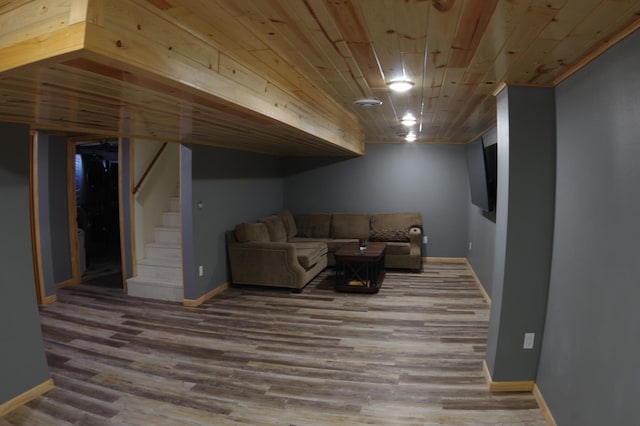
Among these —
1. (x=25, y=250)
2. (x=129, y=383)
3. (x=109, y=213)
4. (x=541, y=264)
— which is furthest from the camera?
(x=109, y=213)

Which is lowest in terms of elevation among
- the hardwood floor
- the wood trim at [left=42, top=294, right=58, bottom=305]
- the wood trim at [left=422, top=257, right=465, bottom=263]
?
the hardwood floor

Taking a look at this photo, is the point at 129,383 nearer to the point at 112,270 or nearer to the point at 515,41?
the point at 515,41

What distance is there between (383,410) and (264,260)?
2.84m

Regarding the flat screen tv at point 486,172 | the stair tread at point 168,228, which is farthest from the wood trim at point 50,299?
the flat screen tv at point 486,172

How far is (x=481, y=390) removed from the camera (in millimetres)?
2645

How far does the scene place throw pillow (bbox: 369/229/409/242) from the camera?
6332 mm

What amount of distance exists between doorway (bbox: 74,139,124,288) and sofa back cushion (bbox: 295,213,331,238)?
10.8 feet

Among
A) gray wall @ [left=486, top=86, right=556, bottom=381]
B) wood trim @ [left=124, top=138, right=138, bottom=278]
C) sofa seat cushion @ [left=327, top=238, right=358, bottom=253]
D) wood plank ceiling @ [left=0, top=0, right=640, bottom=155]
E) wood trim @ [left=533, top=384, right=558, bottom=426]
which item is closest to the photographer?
wood plank ceiling @ [left=0, top=0, right=640, bottom=155]

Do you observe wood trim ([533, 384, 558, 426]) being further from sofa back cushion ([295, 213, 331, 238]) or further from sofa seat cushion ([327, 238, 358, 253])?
sofa back cushion ([295, 213, 331, 238])

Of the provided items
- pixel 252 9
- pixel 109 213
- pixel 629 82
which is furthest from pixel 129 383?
pixel 109 213

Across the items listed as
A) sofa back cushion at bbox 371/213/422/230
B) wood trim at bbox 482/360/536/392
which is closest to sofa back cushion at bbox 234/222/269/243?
sofa back cushion at bbox 371/213/422/230

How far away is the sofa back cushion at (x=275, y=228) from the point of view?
5695mm

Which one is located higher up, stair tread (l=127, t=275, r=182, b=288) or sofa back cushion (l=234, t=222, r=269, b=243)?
sofa back cushion (l=234, t=222, r=269, b=243)

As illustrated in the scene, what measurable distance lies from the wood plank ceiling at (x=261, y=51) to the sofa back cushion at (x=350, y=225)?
13.4 ft
